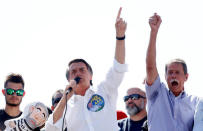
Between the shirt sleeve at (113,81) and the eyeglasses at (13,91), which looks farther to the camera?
the eyeglasses at (13,91)

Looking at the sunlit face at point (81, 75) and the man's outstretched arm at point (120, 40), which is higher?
the man's outstretched arm at point (120, 40)

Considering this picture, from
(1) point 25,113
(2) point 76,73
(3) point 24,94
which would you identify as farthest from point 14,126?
(3) point 24,94

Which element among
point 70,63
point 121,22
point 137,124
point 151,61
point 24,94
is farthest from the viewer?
point 24,94

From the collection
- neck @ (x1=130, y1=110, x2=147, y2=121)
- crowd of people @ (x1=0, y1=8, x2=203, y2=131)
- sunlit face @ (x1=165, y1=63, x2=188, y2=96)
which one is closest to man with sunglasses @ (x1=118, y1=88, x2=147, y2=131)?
neck @ (x1=130, y1=110, x2=147, y2=121)

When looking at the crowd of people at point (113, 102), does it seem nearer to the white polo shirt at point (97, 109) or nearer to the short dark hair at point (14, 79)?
the white polo shirt at point (97, 109)

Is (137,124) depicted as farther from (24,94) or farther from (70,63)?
(24,94)

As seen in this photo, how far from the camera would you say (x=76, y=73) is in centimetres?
521

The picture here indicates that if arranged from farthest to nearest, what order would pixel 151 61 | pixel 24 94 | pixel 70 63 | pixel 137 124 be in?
pixel 24 94
pixel 137 124
pixel 70 63
pixel 151 61

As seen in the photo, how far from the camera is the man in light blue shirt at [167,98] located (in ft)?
15.1

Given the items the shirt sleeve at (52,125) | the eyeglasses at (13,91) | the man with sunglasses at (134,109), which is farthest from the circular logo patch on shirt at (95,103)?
the eyeglasses at (13,91)

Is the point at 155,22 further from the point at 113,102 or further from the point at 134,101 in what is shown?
the point at 134,101

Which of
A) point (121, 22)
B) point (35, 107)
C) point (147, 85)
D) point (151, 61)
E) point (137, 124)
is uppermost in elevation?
point (121, 22)

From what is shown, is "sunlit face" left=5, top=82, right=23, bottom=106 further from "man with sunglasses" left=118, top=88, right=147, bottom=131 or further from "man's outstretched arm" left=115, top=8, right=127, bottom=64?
"man's outstretched arm" left=115, top=8, right=127, bottom=64

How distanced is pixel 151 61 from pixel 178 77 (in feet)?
1.54
